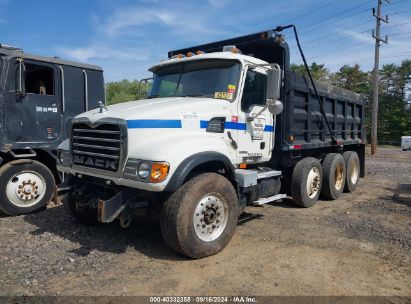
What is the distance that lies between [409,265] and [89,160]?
4.23m

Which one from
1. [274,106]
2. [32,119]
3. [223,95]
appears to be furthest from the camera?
[32,119]

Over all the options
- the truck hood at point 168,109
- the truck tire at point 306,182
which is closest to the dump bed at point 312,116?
the truck tire at point 306,182

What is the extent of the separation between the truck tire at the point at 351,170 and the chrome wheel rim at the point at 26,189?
701 centimetres

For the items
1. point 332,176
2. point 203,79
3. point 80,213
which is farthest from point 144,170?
point 332,176

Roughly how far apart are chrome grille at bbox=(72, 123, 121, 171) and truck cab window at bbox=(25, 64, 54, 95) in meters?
2.54

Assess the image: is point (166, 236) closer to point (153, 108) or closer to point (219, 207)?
point (219, 207)

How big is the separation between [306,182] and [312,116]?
1408mm

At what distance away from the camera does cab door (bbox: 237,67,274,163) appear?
18.9 ft

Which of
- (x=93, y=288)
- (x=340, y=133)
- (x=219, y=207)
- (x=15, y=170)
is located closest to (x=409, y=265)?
(x=219, y=207)

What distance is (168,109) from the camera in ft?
16.0

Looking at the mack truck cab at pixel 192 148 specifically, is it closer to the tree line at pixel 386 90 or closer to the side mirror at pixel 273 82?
the side mirror at pixel 273 82

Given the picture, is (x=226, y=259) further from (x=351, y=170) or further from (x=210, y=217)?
(x=351, y=170)

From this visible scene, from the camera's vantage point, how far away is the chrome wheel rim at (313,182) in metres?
7.66

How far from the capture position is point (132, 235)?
560 centimetres
